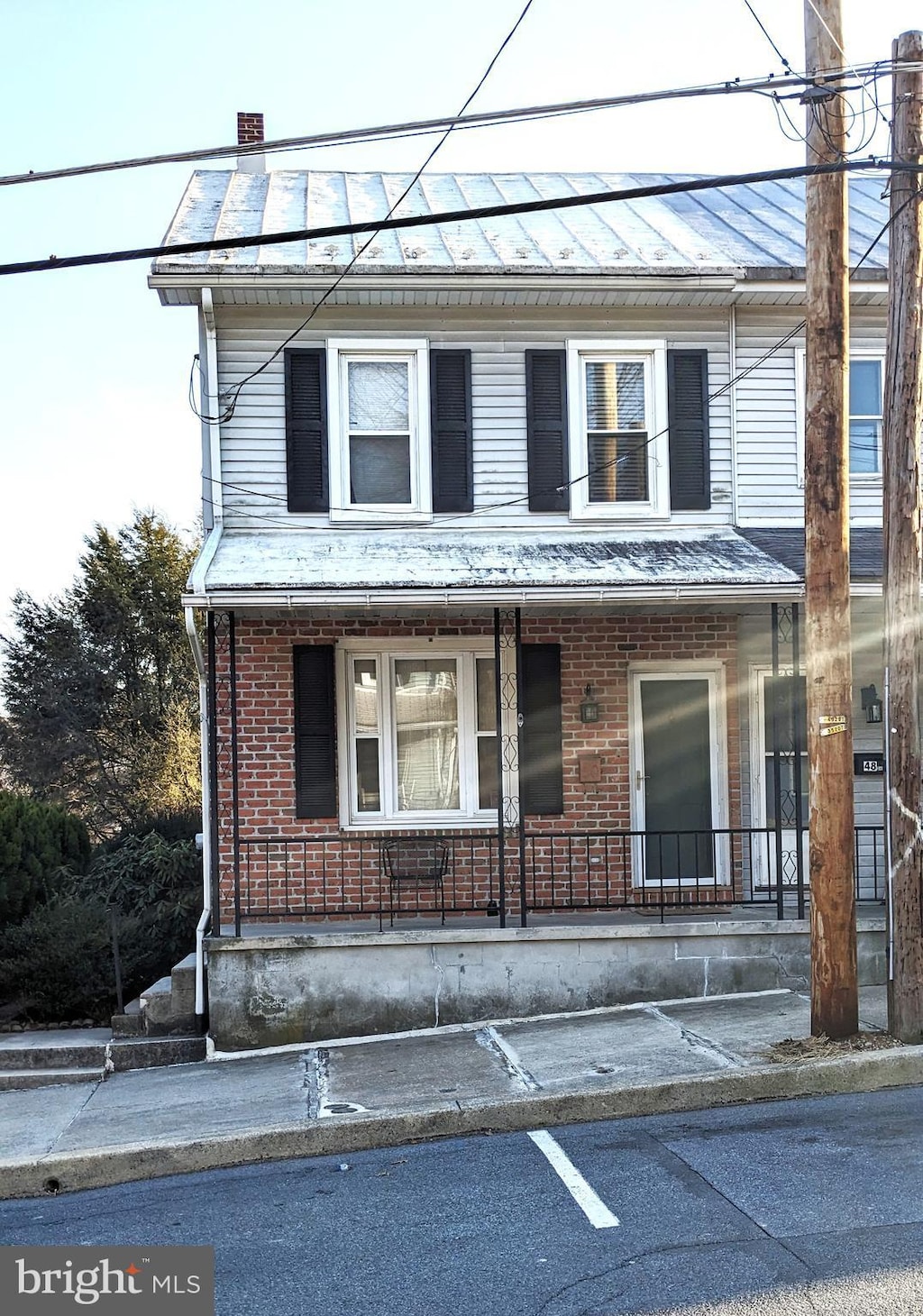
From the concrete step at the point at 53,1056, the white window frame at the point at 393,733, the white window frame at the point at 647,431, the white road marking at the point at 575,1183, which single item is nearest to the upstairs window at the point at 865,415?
the white window frame at the point at 647,431

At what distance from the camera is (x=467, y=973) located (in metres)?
9.60

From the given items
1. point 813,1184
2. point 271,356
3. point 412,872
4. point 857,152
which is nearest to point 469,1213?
point 813,1184

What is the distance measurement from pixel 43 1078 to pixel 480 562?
16.9 feet

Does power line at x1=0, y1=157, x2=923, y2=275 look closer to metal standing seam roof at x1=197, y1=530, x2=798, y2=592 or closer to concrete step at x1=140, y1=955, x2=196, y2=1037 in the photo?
metal standing seam roof at x1=197, y1=530, x2=798, y2=592

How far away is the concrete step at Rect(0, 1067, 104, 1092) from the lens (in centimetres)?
902

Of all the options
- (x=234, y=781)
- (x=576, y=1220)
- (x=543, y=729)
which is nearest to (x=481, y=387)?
(x=543, y=729)

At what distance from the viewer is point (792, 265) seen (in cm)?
1130

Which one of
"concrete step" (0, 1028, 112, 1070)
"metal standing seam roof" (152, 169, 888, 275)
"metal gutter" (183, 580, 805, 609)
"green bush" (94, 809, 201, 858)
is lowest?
"concrete step" (0, 1028, 112, 1070)

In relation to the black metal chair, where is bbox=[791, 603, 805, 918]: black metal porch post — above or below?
above

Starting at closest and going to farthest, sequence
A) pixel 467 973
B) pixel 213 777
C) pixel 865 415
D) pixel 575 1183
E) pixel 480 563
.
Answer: pixel 575 1183
pixel 467 973
pixel 480 563
pixel 213 777
pixel 865 415

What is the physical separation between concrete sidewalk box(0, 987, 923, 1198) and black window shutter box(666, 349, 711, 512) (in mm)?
4589

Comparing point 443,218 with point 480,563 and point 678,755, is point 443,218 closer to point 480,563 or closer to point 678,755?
point 480,563

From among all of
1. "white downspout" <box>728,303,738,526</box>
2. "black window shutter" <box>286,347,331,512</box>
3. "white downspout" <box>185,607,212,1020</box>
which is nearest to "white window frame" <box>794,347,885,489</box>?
"white downspout" <box>728,303,738,526</box>

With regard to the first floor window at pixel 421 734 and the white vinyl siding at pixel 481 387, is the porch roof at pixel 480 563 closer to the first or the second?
the white vinyl siding at pixel 481 387
